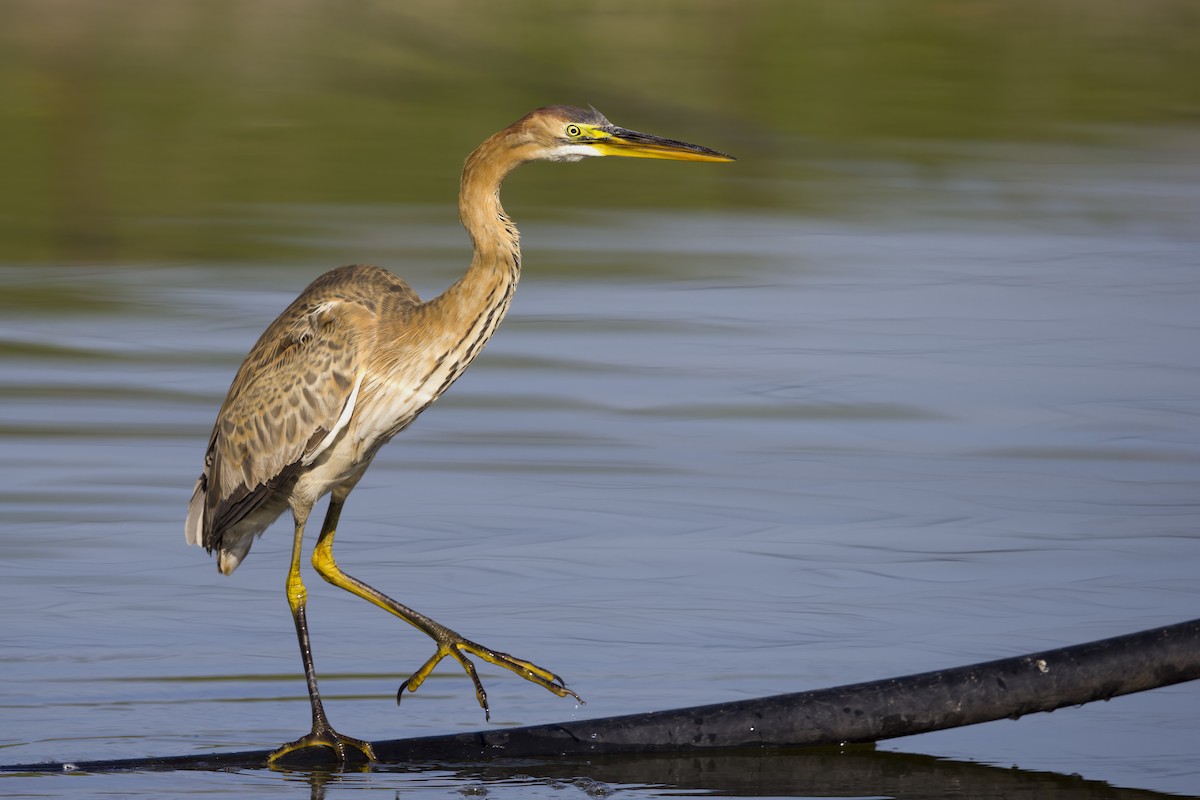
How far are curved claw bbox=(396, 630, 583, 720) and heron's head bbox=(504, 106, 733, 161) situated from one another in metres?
1.53

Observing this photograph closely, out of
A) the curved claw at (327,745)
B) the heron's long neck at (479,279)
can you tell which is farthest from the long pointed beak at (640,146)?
the curved claw at (327,745)

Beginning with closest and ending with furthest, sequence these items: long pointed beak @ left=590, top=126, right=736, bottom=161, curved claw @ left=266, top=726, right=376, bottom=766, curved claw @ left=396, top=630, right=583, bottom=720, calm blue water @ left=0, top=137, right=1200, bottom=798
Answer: curved claw @ left=266, top=726, right=376, bottom=766 → curved claw @ left=396, top=630, right=583, bottom=720 → long pointed beak @ left=590, top=126, right=736, bottom=161 → calm blue water @ left=0, top=137, right=1200, bottom=798

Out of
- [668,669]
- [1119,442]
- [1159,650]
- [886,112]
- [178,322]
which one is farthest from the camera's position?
[886,112]

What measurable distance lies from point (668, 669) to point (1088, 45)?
20.7 m

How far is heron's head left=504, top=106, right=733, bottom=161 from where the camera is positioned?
669 centimetres

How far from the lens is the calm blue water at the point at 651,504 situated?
6930 millimetres

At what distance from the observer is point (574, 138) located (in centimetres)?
672

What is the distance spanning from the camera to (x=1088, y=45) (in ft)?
86.7

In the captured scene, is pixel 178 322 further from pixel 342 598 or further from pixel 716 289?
pixel 342 598

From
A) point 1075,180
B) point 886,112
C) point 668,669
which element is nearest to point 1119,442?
point 668,669

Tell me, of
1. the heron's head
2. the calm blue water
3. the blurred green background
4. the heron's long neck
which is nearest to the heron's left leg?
the calm blue water

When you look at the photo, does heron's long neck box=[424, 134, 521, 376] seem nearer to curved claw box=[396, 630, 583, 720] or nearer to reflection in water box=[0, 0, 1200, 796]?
curved claw box=[396, 630, 583, 720]

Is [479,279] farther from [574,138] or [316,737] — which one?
[316,737]

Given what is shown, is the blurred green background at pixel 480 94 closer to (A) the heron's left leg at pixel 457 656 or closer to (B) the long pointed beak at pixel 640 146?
(A) the heron's left leg at pixel 457 656
